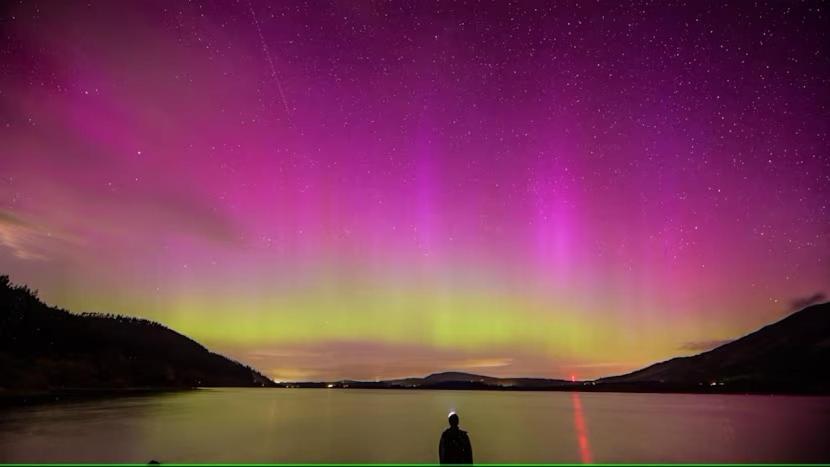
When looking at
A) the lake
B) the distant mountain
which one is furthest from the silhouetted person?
the distant mountain

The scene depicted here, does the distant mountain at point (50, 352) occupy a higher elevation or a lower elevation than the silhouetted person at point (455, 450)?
higher

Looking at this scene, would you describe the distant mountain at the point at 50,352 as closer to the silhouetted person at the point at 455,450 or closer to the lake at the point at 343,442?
the lake at the point at 343,442

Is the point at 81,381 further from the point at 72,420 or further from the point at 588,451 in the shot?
the point at 588,451

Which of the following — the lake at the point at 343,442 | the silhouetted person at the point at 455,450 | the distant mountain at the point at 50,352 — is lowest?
the lake at the point at 343,442

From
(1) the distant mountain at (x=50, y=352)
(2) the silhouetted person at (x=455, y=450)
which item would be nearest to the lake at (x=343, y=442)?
(2) the silhouetted person at (x=455, y=450)

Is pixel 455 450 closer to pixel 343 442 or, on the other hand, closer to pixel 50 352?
pixel 343 442

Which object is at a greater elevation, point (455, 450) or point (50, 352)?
point (50, 352)

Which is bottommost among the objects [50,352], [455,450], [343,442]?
[343,442]

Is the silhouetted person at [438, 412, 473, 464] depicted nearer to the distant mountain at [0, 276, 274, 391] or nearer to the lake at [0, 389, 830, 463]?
the lake at [0, 389, 830, 463]

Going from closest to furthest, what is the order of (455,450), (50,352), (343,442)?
1. (455,450)
2. (343,442)
3. (50,352)

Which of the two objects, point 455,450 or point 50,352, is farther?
point 50,352

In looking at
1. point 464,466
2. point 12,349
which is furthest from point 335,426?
point 12,349

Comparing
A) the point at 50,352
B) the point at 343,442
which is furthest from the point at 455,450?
the point at 50,352

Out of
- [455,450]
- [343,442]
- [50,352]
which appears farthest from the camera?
[50,352]
